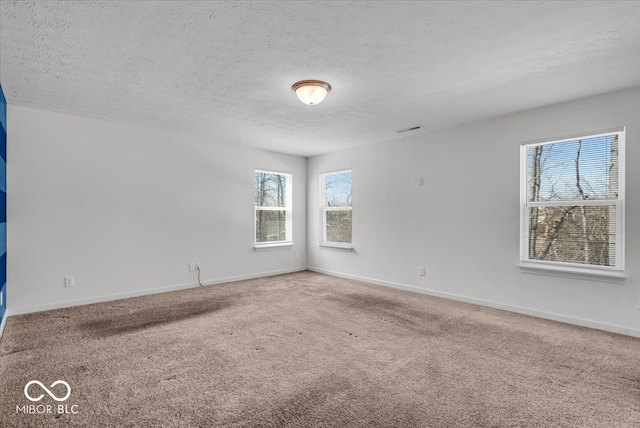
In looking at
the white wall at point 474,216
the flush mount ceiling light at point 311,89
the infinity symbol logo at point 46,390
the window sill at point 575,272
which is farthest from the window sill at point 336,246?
the infinity symbol logo at point 46,390

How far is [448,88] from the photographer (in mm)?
3041

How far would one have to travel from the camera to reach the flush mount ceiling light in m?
2.87

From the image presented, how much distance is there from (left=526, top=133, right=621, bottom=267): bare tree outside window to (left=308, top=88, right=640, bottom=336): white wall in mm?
166

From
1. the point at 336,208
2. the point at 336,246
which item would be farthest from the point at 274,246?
the point at 336,208

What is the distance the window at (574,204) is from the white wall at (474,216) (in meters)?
0.12

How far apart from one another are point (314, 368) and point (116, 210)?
3461mm

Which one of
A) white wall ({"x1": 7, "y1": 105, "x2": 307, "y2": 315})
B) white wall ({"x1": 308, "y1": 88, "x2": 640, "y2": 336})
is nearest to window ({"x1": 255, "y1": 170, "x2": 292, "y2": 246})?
white wall ({"x1": 7, "y1": 105, "x2": 307, "y2": 315})

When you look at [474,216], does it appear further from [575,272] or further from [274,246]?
[274,246]

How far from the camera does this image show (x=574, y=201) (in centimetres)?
341

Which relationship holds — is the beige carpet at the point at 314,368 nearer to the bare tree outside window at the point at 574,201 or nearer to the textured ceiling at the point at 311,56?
the bare tree outside window at the point at 574,201

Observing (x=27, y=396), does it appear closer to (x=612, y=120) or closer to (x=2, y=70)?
(x=2, y=70)

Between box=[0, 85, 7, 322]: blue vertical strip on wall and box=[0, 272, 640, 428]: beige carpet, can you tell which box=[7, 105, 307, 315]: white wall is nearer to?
box=[0, 85, 7, 322]: blue vertical strip on wall

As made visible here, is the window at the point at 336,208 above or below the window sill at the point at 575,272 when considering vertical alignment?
above

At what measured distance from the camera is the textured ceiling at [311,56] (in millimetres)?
1920
